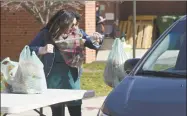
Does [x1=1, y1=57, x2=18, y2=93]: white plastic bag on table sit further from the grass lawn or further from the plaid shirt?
the grass lawn

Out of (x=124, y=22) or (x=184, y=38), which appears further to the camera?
(x=124, y=22)

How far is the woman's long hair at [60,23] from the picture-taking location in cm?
573

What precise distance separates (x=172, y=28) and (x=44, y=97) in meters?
1.51

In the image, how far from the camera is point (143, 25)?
18234mm

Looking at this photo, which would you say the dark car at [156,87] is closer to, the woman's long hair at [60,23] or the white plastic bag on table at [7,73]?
the woman's long hair at [60,23]

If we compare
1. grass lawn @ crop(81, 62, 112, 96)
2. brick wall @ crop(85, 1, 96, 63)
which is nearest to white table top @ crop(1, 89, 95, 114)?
grass lawn @ crop(81, 62, 112, 96)

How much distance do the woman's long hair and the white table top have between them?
84 centimetres

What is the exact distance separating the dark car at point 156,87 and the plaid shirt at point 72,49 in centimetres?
95

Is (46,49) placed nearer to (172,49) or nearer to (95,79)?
(172,49)

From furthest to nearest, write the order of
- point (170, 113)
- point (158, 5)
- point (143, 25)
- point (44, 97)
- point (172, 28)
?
1. point (158, 5)
2. point (143, 25)
3. point (172, 28)
4. point (44, 97)
5. point (170, 113)

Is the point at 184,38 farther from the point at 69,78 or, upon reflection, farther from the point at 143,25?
the point at 143,25

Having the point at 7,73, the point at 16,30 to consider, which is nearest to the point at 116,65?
the point at 7,73

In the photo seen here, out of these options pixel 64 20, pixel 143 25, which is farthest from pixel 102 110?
pixel 143 25

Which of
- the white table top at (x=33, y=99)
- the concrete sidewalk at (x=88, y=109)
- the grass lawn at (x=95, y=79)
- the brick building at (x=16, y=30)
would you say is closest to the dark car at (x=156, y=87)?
the white table top at (x=33, y=99)
